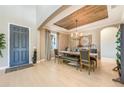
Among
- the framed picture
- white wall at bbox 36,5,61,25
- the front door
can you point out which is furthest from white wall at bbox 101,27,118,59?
the front door

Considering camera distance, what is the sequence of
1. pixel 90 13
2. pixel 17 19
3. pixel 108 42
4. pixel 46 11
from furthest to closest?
pixel 108 42 < pixel 17 19 < pixel 90 13 < pixel 46 11

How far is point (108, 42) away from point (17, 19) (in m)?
5.53

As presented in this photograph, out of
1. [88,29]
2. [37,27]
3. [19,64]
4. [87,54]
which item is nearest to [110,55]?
[88,29]

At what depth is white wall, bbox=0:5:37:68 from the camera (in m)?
4.70

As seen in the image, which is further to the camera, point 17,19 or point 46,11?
point 17,19

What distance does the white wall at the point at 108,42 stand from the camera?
6360 mm

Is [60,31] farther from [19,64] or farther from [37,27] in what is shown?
[19,64]

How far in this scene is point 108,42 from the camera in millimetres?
6641

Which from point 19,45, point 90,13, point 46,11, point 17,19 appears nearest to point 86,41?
point 90,13

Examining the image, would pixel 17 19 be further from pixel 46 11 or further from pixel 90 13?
pixel 90 13

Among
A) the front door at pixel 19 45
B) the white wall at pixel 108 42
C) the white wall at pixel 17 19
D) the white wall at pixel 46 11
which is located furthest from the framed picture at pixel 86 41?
→ the front door at pixel 19 45

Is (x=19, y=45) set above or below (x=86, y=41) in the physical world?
below
